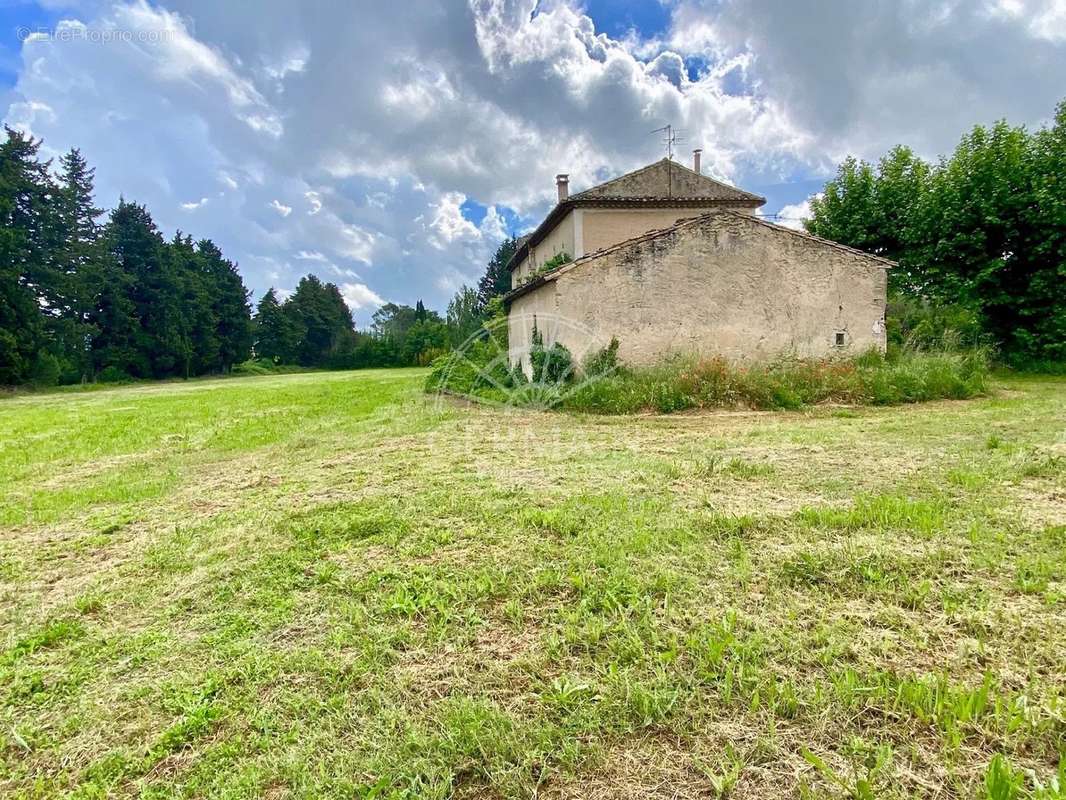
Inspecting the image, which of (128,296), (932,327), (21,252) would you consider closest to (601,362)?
(932,327)

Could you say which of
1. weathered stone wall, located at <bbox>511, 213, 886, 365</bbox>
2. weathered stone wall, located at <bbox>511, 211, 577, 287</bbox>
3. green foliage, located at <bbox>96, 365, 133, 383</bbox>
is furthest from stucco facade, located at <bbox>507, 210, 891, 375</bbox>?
green foliage, located at <bbox>96, 365, 133, 383</bbox>

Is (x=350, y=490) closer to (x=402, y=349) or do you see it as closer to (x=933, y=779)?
(x=933, y=779)

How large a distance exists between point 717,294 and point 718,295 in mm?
33

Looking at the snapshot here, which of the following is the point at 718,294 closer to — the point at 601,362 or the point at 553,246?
the point at 601,362

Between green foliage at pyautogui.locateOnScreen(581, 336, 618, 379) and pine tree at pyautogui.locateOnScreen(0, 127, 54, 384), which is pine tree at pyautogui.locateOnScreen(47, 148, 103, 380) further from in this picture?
green foliage at pyautogui.locateOnScreen(581, 336, 618, 379)

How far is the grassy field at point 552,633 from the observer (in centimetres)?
169

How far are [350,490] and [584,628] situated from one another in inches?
124

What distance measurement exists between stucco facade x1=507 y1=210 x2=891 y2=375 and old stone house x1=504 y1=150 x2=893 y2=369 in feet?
0.07

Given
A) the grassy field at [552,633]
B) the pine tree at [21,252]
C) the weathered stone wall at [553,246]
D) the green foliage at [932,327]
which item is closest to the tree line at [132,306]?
the pine tree at [21,252]

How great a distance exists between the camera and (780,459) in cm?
529

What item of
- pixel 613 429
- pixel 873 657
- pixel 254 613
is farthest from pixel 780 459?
pixel 254 613

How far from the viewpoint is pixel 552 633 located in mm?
2404

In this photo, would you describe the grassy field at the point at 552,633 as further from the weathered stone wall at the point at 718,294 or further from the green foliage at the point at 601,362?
the weathered stone wall at the point at 718,294

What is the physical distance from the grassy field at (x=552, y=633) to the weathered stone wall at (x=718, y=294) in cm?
616
